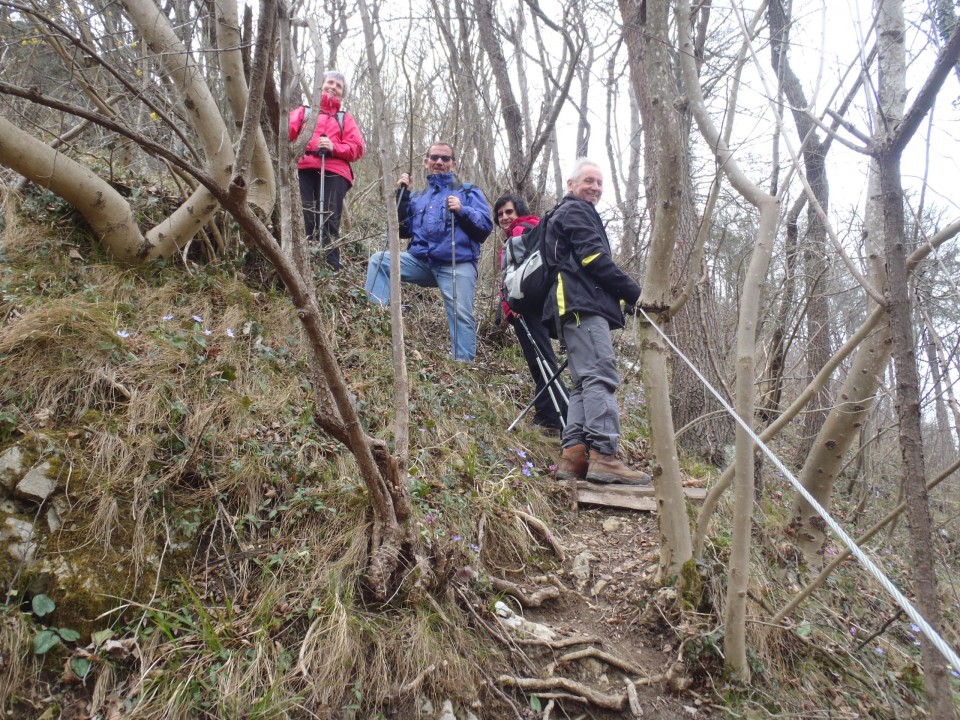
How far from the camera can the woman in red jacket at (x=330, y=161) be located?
5059 millimetres

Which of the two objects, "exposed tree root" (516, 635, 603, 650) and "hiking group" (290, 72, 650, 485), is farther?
"hiking group" (290, 72, 650, 485)

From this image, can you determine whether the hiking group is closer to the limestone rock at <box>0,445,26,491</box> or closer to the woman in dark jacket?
the woman in dark jacket

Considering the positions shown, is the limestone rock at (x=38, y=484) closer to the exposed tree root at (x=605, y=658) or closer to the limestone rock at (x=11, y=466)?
the limestone rock at (x=11, y=466)

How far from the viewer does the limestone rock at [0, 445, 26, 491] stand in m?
2.42

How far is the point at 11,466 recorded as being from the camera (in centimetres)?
247

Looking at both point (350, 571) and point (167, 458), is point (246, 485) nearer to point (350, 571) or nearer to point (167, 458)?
point (167, 458)

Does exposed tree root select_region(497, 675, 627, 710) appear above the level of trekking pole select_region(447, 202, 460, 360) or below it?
below

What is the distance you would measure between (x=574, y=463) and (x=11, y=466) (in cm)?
313

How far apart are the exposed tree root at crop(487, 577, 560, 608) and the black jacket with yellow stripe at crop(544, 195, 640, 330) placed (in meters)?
1.79

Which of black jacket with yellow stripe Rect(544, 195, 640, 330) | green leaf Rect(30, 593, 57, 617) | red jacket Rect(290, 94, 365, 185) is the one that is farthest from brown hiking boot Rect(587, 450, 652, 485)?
red jacket Rect(290, 94, 365, 185)

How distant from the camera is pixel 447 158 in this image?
5055 millimetres

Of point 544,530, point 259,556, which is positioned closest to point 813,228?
point 544,530

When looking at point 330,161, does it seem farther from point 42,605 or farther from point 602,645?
point 602,645

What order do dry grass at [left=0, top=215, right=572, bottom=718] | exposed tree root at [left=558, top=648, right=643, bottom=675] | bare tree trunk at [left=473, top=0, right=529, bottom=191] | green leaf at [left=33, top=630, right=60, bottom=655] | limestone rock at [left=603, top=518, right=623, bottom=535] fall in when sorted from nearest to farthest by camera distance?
green leaf at [left=33, top=630, right=60, bottom=655] < dry grass at [left=0, top=215, right=572, bottom=718] < exposed tree root at [left=558, top=648, right=643, bottom=675] < limestone rock at [left=603, top=518, right=623, bottom=535] < bare tree trunk at [left=473, top=0, right=529, bottom=191]
